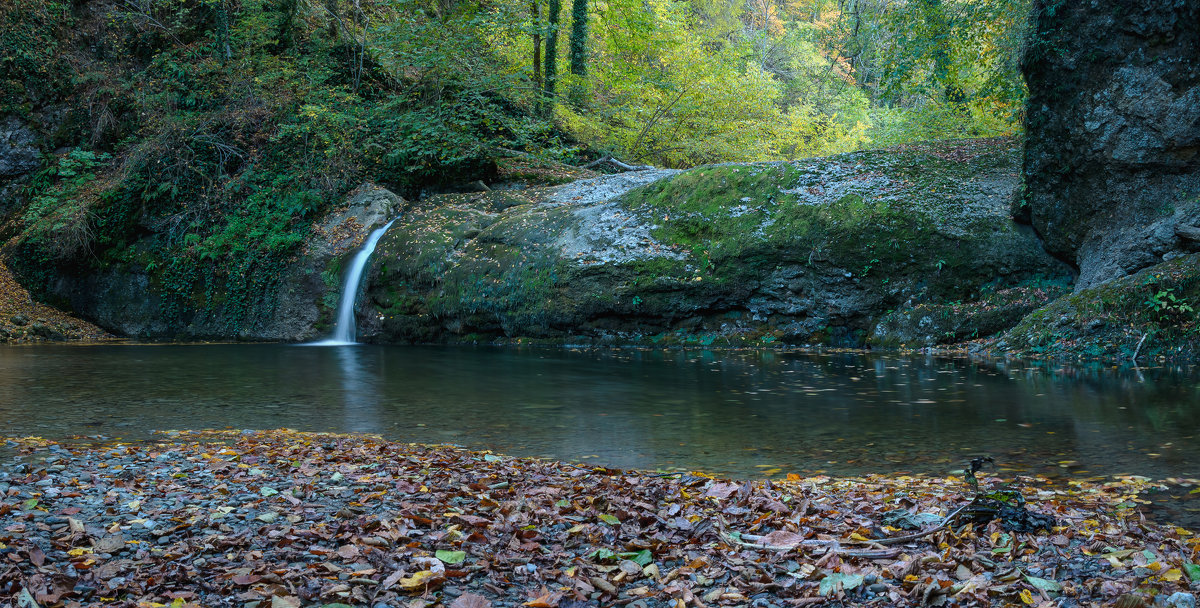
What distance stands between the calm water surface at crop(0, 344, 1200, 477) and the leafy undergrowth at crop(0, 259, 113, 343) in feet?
15.8

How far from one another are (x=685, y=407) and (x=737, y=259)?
660 cm

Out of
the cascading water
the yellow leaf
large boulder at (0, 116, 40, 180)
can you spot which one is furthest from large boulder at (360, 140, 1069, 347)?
the yellow leaf

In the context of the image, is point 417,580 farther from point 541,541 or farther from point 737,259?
point 737,259

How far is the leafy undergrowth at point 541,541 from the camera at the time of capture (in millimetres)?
2803

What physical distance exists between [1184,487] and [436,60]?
681 inches

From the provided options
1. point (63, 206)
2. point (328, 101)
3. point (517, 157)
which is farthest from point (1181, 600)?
point (63, 206)

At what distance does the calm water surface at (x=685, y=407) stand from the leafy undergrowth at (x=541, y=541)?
106 cm

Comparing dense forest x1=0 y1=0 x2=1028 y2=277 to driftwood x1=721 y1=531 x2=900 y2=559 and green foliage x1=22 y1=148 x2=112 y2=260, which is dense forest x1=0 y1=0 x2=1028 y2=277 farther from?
driftwood x1=721 y1=531 x2=900 y2=559

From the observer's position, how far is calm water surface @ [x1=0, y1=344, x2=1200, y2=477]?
18.2 feet

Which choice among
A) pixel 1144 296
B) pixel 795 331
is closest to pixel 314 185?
pixel 795 331

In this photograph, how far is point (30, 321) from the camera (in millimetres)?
16484

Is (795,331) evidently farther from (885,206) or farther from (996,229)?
(996,229)

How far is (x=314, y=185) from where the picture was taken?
1831 centimetres

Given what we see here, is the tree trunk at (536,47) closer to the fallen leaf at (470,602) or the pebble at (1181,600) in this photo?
the fallen leaf at (470,602)
